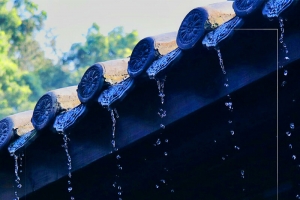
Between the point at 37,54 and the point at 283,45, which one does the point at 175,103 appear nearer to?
the point at 283,45

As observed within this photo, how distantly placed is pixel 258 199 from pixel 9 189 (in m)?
1.43

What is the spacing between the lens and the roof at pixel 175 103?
2408 mm

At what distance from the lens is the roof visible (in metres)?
2.41

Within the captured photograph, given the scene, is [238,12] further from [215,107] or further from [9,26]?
[9,26]

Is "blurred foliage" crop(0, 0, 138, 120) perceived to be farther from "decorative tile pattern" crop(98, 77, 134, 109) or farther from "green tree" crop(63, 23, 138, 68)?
"decorative tile pattern" crop(98, 77, 134, 109)

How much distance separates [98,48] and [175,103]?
105 ft

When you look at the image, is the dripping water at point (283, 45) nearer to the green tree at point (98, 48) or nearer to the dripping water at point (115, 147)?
the dripping water at point (115, 147)

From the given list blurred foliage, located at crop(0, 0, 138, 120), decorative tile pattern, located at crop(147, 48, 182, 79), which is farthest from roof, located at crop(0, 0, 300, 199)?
blurred foliage, located at crop(0, 0, 138, 120)

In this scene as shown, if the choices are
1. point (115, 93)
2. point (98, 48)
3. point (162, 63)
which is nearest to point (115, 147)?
point (115, 93)

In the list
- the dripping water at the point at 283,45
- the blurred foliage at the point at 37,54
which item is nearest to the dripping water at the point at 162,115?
the dripping water at the point at 283,45

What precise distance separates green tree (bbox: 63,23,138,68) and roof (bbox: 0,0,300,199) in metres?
30.9

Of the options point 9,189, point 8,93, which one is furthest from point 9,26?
point 9,189

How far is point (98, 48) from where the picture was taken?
114 ft

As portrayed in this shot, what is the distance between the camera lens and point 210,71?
8.74ft
